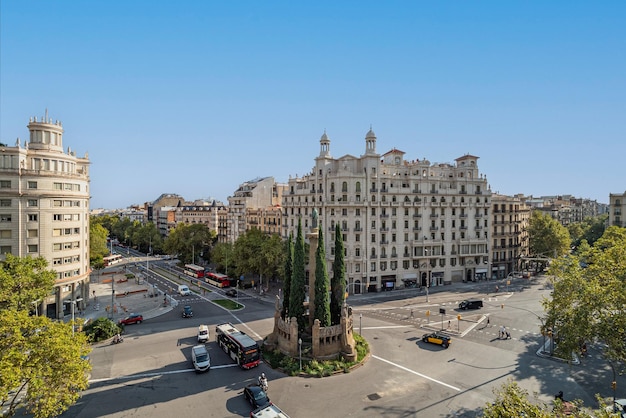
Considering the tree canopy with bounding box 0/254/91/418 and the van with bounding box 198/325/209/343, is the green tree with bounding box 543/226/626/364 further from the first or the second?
Result: the tree canopy with bounding box 0/254/91/418

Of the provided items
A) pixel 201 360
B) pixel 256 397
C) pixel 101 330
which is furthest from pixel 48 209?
pixel 256 397

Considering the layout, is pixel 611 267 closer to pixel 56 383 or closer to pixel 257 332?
pixel 257 332

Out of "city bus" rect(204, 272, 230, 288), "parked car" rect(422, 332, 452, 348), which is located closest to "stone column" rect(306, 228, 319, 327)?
"parked car" rect(422, 332, 452, 348)

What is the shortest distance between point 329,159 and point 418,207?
69.6 ft

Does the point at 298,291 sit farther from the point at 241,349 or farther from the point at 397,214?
the point at 397,214

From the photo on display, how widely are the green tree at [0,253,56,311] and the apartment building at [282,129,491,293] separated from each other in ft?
136

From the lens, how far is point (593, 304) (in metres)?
28.3

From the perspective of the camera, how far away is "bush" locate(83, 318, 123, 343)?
42.3 m

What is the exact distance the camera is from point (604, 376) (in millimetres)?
32844

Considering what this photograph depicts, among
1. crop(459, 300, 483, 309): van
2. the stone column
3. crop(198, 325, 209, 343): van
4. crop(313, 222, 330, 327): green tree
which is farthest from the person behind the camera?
crop(459, 300, 483, 309): van

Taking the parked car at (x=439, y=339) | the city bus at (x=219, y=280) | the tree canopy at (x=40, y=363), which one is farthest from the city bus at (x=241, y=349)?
the city bus at (x=219, y=280)

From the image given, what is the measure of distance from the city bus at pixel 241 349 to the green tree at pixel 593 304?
89.5 feet

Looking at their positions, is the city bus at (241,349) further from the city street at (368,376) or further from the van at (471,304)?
the van at (471,304)

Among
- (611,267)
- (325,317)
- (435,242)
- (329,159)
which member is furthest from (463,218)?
(325,317)
